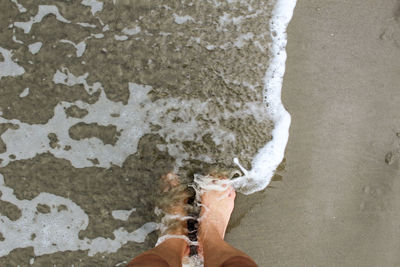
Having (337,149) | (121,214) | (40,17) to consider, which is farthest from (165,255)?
(40,17)

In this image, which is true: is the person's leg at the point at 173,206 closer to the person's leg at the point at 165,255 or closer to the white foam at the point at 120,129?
the person's leg at the point at 165,255

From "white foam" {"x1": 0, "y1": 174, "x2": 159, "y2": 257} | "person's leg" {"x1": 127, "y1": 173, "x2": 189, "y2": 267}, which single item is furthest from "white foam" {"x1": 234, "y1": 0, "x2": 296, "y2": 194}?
"white foam" {"x1": 0, "y1": 174, "x2": 159, "y2": 257}

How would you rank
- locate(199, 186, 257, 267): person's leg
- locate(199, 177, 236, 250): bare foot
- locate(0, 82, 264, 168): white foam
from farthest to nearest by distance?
locate(0, 82, 264, 168): white foam
locate(199, 177, 236, 250): bare foot
locate(199, 186, 257, 267): person's leg

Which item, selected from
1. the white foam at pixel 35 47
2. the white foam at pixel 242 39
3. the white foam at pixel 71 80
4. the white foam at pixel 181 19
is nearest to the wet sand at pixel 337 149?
the white foam at pixel 242 39

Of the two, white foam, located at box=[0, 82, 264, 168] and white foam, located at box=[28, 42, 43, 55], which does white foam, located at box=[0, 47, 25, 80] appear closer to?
white foam, located at box=[28, 42, 43, 55]

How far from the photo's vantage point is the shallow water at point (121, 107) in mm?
1980

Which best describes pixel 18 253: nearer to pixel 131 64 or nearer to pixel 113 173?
pixel 113 173

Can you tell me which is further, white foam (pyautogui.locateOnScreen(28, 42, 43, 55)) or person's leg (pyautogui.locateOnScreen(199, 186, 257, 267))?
white foam (pyautogui.locateOnScreen(28, 42, 43, 55))

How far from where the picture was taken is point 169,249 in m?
1.78

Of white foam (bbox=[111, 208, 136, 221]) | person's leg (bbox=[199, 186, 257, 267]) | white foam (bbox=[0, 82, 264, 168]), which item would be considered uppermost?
white foam (bbox=[0, 82, 264, 168])

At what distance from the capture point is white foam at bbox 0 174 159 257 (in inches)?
80.4

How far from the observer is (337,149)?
A: 76.8 inches

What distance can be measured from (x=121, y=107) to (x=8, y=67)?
0.79 metres

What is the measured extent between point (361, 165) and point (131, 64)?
162 cm
